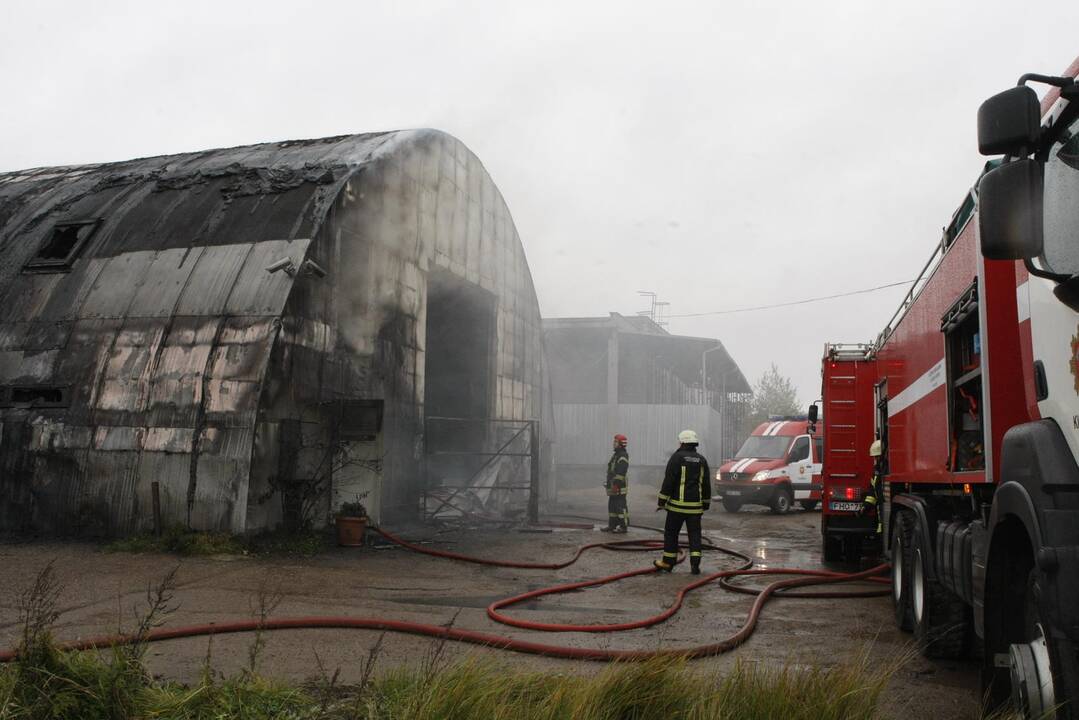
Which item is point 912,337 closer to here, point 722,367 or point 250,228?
point 250,228

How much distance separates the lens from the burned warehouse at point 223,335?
459 inches

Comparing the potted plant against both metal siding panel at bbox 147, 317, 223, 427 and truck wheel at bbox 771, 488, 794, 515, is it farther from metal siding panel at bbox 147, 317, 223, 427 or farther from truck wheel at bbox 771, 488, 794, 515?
truck wheel at bbox 771, 488, 794, 515

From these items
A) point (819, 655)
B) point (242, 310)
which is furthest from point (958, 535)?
point (242, 310)

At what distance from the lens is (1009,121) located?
3.24m

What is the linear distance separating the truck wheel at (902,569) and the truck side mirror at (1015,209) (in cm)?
440

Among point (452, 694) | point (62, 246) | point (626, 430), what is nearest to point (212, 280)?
point (62, 246)

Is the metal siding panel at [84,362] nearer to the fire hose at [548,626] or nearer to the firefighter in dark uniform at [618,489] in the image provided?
the fire hose at [548,626]

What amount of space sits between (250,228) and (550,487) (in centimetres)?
1121

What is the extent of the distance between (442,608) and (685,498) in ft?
13.1

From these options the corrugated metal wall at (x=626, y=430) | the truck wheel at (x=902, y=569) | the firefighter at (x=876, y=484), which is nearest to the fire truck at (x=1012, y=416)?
the truck wheel at (x=902, y=569)

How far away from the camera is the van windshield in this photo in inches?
853

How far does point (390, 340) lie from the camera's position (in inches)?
580

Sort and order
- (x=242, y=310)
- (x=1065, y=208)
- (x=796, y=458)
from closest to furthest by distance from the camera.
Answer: (x=1065, y=208)
(x=242, y=310)
(x=796, y=458)

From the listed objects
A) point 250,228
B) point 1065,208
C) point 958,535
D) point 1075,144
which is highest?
point 250,228
